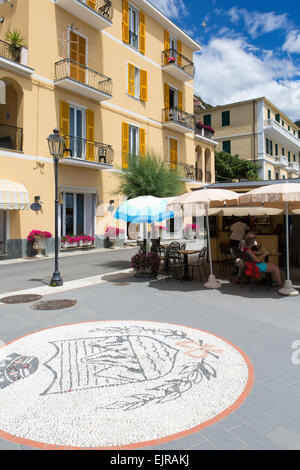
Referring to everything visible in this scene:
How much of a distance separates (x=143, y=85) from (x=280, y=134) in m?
23.3

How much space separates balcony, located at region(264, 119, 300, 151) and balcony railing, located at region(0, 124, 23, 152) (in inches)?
1115

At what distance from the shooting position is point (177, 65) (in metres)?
23.2

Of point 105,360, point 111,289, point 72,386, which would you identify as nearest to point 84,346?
point 105,360

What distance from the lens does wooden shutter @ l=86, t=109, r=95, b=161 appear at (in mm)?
17609

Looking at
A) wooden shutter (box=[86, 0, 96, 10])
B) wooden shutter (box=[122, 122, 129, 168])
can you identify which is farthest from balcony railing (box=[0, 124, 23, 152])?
wooden shutter (box=[86, 0, 96, 10])

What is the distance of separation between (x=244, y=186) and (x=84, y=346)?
1045 cm

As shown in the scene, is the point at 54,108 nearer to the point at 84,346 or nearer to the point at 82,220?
the point at 82,220

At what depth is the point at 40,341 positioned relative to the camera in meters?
4.78

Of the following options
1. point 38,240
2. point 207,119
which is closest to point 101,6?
point 38,240

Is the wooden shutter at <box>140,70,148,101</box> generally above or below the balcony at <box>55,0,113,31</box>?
below

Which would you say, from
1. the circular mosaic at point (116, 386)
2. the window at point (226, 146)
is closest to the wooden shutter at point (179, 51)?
the window at point (226, 146)

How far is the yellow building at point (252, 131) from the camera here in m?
36.2

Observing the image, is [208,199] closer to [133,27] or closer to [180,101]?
[133,27]

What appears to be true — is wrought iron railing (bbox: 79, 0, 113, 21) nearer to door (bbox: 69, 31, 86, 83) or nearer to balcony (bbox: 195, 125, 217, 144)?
door (bbox: 69, 31, 86, 83)
